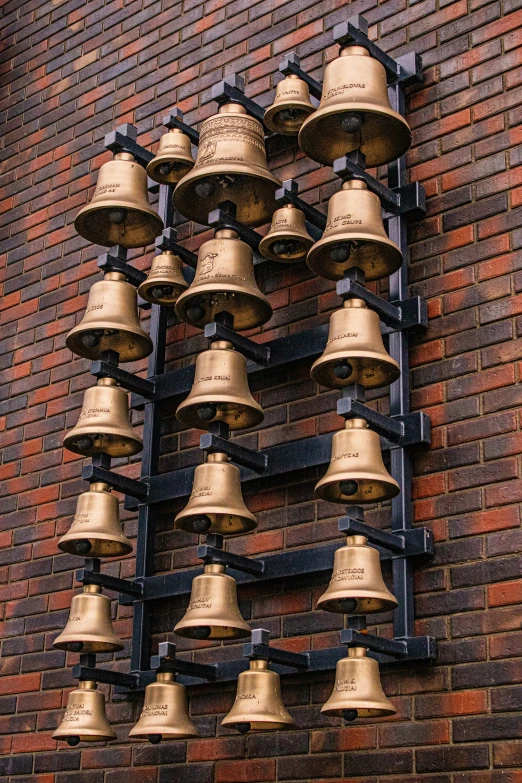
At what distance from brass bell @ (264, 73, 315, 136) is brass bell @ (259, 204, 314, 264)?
1.18ft

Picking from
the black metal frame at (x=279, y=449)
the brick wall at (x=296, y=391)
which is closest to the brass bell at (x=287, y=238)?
the black metal frame at (x=279, y=449)

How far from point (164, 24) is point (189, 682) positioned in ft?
9.07

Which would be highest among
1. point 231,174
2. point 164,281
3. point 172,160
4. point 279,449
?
point 172,160

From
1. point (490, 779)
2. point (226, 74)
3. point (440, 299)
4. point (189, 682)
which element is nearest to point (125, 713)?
point (189, 682)

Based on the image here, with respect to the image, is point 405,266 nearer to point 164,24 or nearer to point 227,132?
point 227,132

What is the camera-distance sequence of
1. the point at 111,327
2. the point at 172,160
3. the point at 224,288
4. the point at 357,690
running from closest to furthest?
1. the point at 357,690
2. the point at 224,288
3. the point at 111,327
4. the point at 172,160

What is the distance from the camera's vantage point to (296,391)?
4.20 metres

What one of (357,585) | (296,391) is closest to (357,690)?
(357,585)

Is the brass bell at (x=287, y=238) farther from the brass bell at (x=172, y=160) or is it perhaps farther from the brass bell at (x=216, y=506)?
the brass bell at (x=216, y=506)

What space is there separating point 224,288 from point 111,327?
0.49 m

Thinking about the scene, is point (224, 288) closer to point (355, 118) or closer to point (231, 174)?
Answer: point (231, 174)

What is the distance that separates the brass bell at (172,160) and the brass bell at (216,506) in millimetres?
1210

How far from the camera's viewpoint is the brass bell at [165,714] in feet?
12.0

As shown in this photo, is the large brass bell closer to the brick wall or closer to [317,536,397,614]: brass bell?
the brick wall
